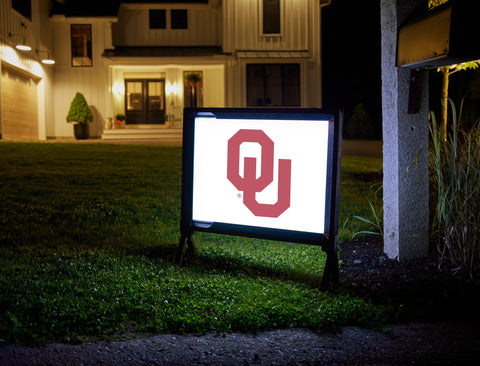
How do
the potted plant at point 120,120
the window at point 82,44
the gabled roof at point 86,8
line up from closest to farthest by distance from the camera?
the potted plant at point 120,120
the gabled roof at point 86,8
the window at point 82,44

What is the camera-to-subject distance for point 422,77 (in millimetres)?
4258

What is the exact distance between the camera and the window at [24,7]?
21.6 metres

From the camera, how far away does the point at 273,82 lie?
26.6 m

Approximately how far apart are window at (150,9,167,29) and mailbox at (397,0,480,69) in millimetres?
25060

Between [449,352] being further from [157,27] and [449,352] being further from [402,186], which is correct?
[157,27]

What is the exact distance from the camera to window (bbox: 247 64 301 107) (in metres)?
26.5

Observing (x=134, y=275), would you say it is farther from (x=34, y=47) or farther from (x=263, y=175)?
(x=34, y=47)

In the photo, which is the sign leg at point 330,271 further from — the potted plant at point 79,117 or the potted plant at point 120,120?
the potted plant at point 120,120

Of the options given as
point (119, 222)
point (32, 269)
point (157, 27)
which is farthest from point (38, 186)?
point (157, 27)

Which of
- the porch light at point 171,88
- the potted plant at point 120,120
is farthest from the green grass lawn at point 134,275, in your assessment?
the porch light at point 171,88

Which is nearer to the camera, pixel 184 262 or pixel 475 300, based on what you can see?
pixel 475 300

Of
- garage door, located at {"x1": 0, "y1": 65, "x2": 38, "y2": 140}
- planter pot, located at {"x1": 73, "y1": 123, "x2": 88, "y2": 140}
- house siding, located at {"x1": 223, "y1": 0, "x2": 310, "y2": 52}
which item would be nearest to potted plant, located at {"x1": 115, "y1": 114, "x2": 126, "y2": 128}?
planter pot, located at {"x1": 73, "y1": 123, "x2": 88, "y2": 140}

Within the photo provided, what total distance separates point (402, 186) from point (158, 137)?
64.6 ft

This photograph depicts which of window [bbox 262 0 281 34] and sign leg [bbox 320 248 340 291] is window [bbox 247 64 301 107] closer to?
window [bbox 262 0 281 34]
